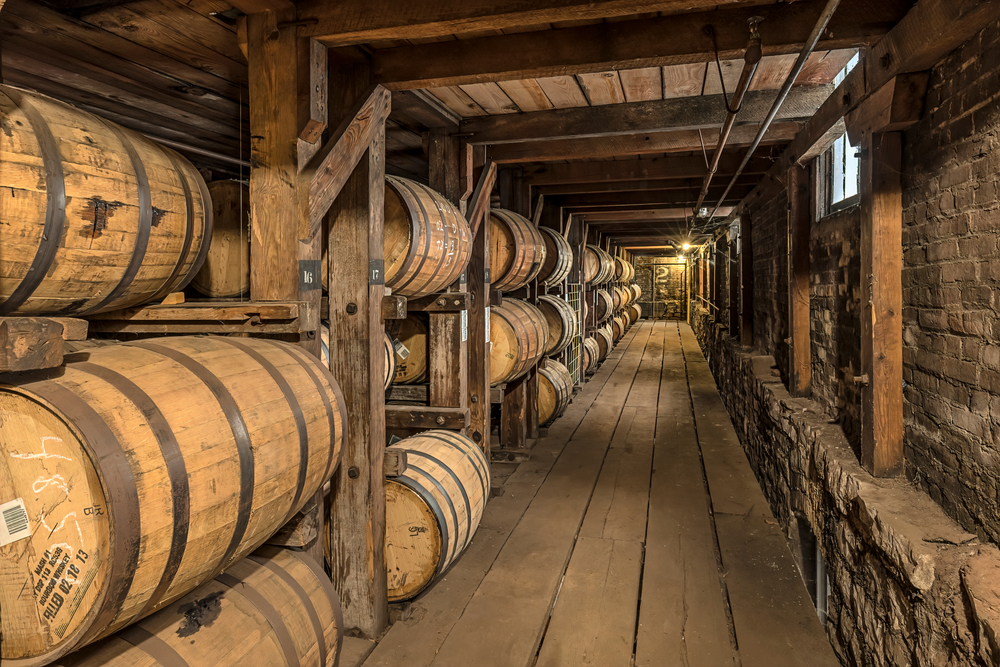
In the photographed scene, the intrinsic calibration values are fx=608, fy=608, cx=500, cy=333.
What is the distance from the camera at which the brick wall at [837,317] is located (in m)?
3.83

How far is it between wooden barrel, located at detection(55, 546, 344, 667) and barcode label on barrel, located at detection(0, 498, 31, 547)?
34cm

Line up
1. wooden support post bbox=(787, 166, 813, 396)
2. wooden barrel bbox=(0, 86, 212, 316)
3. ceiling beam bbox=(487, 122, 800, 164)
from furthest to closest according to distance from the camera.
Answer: wooden support post bbox=(787, 166, 813, 396) < ceiling beam bbox=(487, 122, 800, 164) < wooden barrel bbox=(0, 86, 212, 316)

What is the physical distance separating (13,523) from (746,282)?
Answer: 327 inches

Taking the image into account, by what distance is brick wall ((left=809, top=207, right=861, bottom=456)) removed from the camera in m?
3.83

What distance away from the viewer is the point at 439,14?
95.3 inches

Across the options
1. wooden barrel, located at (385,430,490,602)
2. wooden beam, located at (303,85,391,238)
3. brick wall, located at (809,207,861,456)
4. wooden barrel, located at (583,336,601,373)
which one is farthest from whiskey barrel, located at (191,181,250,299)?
wooden barrel, located at (583,336,601,373)

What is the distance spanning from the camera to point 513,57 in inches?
118

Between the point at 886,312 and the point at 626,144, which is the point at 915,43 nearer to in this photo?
the point at 886,312

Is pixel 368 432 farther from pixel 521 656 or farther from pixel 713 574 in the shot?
pixel 713 574

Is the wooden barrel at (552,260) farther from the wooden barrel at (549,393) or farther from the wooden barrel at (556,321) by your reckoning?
the wooden barrel at (549,393)

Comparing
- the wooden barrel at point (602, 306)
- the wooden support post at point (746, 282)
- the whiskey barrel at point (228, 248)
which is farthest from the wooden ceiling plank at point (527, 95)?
the wooden barrel at point (602, 306)

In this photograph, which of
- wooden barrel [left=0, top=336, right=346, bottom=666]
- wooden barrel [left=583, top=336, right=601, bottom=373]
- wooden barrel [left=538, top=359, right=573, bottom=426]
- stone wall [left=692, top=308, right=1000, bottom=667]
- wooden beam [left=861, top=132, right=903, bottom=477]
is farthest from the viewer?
wooden barrel [left=583, top=336, right=601, bottom=373]

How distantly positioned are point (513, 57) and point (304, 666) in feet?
8.90

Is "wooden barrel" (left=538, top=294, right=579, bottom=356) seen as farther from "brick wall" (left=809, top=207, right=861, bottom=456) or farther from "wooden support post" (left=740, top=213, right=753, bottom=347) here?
"wooden support post" (left=740, top=213, right=753, bottom=347)
